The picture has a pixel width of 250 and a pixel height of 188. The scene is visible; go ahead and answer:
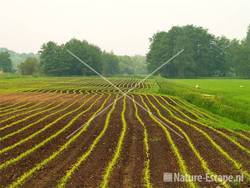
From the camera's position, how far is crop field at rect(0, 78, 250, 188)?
10.9 m

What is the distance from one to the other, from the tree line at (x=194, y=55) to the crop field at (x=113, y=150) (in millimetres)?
101563

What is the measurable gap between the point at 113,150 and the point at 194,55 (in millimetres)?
115447

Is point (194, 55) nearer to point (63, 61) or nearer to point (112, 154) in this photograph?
point (63, 61)

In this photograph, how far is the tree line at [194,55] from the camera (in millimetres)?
124062

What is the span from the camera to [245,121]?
2261cm

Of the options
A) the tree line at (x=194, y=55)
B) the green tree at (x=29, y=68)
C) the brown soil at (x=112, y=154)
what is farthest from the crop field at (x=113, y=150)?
the green tree at (x=29, y=68)

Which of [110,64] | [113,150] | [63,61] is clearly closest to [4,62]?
[110,64]

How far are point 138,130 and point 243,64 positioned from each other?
11381cm

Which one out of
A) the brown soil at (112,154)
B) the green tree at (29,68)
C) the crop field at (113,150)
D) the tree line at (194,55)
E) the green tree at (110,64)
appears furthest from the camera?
the green tree at (110,64)

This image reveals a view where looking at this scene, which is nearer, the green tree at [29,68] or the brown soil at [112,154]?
the brown soil at [112,154]

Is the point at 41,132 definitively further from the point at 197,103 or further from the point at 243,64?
the point at 243,64

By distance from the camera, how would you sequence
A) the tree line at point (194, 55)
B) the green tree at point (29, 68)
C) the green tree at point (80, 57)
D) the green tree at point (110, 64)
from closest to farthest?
the green tree at point (80, 57), the tree line at point (194, 55), the green tree at point (29, 68), the green tree at point (110, 64)

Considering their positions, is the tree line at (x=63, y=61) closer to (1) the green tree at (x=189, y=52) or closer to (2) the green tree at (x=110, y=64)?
(1) the green tree at (x=189, y=52)

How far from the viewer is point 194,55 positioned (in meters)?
127
